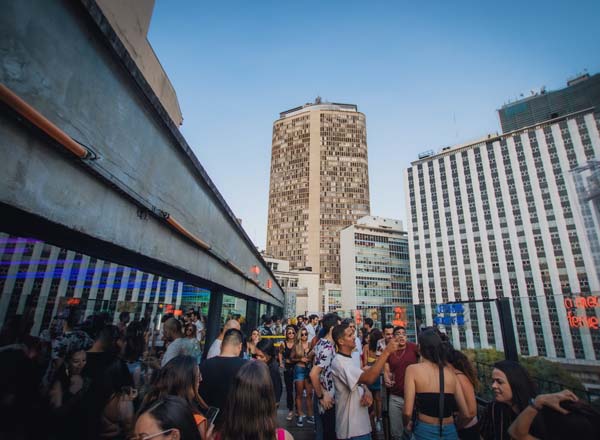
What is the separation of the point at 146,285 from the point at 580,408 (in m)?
36.6

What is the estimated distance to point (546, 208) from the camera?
58125 mm

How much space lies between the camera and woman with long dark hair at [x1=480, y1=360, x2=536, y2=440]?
2.51m

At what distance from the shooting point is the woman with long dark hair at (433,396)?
2836 millimetres

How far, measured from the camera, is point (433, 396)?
2893mm

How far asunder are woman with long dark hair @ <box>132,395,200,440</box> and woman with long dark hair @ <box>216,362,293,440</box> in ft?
0.90

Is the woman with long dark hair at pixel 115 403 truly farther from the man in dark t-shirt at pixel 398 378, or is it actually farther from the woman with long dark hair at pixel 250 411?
the man in dark t-shirt at pixel 398 378

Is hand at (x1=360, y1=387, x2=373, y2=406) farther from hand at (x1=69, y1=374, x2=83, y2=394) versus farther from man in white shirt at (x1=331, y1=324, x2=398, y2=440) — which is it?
hand at (x1=69, y1=374, x2=83, y2=394)

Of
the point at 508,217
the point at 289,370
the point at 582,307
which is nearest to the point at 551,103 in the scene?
the point at 508,217

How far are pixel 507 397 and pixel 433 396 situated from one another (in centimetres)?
68

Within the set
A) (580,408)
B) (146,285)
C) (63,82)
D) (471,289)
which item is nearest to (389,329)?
(580,408)

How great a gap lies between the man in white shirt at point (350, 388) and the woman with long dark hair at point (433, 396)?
0.42 meters

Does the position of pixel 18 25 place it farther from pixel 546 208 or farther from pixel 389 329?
pixel 546 208

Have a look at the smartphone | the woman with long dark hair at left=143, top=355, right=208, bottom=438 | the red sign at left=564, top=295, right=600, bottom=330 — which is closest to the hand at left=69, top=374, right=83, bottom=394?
the woman with long dark hair at left=143, top=355, right=208, bottom=438

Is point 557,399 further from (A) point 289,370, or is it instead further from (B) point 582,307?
(B) point 582,307
